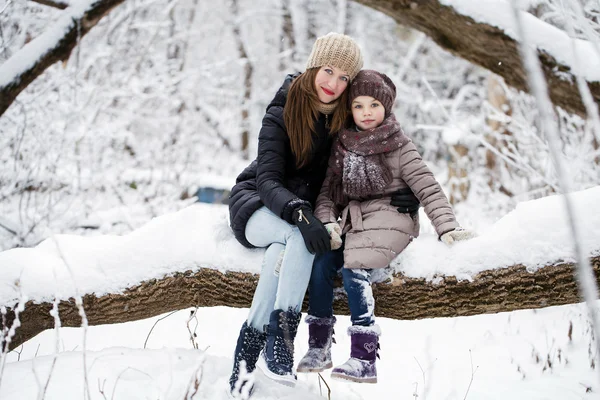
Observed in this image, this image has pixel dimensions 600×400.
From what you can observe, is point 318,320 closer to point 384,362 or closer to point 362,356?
point 362,356

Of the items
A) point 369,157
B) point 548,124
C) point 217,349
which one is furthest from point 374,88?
point 217,349

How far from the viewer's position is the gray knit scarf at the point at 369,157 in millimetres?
2375

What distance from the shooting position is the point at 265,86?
12.5 m

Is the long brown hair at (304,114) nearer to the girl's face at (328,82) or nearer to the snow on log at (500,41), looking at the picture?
the girl's face at (328,82)

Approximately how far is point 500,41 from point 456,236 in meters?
1.45

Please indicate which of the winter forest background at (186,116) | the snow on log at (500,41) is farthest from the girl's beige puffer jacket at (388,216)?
the snow on log at (500,41)

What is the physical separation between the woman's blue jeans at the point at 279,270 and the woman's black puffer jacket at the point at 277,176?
76 mm

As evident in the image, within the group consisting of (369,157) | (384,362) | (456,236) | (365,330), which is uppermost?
(369,157)

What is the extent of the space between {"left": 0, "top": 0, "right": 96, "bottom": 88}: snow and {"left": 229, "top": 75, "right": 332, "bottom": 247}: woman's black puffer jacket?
1450mm

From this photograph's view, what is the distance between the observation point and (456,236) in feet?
7.13

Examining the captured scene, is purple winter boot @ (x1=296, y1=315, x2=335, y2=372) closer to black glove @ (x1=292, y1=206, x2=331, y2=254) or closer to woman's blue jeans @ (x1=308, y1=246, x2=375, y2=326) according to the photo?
woman's blue jeans @ (x1=308, y1=246, x2=375, y2=326)

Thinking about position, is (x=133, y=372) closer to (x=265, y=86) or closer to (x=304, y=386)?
(x=304, y=386)

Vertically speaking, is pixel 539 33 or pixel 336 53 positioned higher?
pixel 539 33

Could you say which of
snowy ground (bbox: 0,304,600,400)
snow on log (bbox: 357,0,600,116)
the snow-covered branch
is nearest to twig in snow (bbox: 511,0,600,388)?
snowy ground (bbox: 0,304,600,400)
